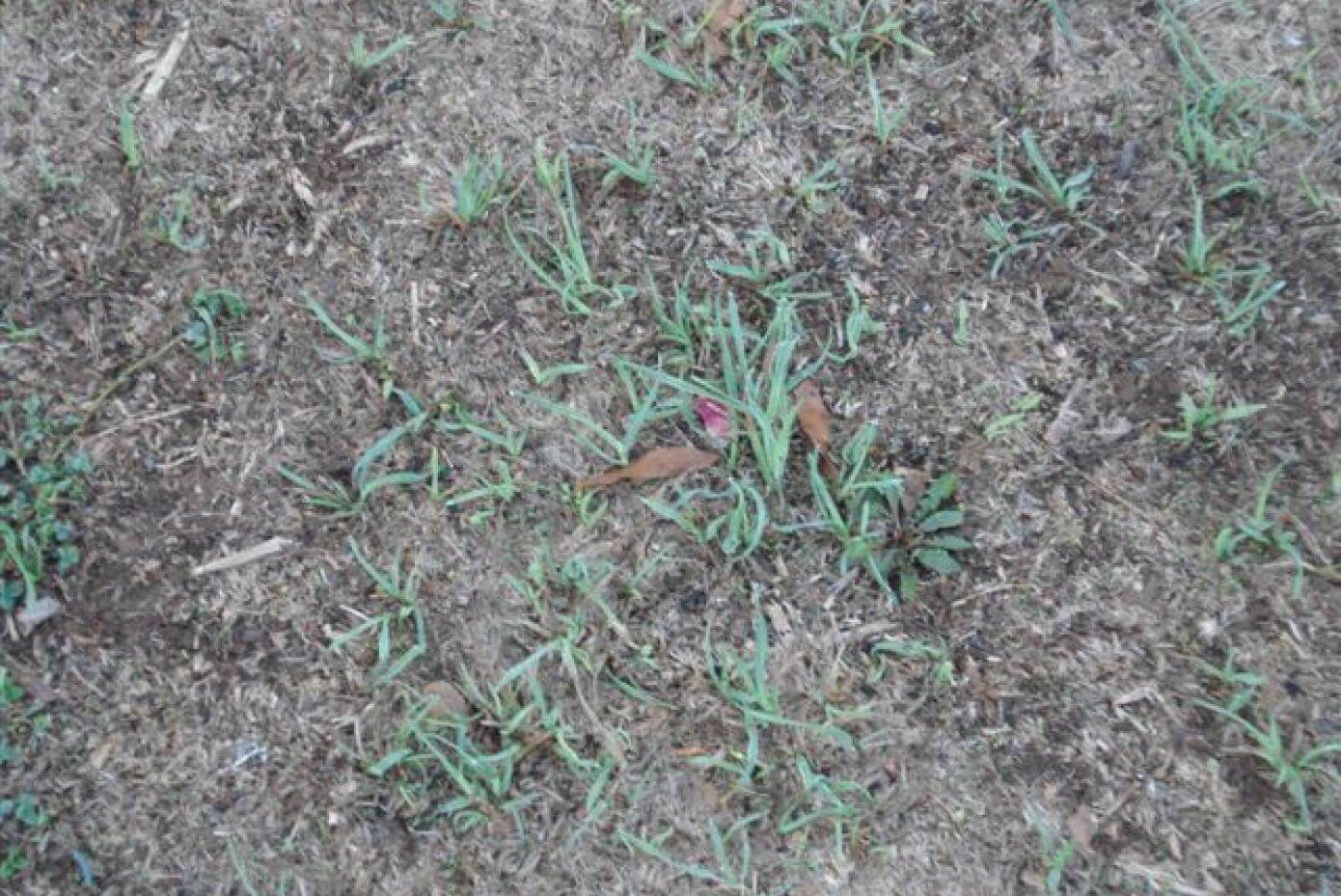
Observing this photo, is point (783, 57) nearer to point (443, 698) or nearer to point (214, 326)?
point (214, 326)

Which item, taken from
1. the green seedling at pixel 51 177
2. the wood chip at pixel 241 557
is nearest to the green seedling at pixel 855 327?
the wood chip at pixel 241 557

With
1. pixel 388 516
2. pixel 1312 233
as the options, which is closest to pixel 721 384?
pixel 388 516

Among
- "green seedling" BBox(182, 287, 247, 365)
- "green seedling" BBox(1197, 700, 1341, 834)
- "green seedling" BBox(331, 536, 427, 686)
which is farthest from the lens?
"green seedling" BBox(182, 287, 247, 365)

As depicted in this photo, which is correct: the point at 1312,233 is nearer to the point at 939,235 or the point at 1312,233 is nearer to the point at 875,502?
the point at 939,235

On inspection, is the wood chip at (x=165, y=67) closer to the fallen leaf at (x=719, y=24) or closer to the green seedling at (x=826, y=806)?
the fallen leaf at (x=719, y=24)

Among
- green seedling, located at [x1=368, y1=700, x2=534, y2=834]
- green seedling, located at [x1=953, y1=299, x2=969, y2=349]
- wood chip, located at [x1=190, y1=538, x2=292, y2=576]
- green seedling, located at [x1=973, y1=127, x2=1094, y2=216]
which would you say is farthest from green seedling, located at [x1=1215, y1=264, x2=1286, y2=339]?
wood chip, located at [x1=190, y1=538, x2=292, y2=576]

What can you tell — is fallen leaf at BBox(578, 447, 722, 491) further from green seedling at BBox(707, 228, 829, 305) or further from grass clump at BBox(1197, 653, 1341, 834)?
grass clump at BBox(1197, 653, 1341, 834)
